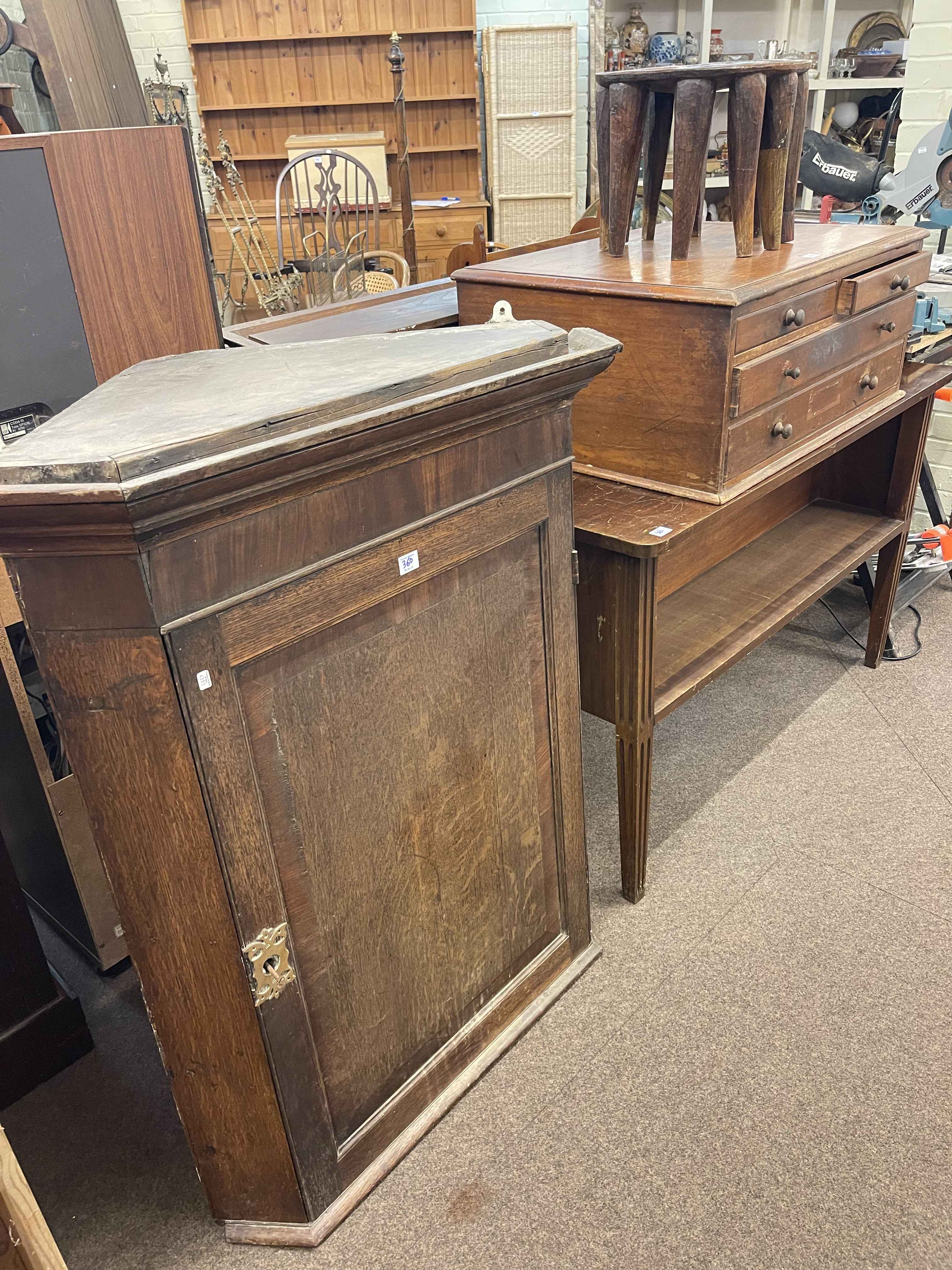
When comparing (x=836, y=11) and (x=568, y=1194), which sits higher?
(x=836, y=11)

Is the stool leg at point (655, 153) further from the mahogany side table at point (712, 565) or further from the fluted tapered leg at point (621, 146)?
the mahogany side table at point (712, 565)

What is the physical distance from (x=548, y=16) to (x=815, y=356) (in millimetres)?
4467

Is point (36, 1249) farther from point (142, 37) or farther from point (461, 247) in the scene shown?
point (142, 37)

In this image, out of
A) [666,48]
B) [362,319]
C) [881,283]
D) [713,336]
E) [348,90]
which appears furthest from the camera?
[348,90]

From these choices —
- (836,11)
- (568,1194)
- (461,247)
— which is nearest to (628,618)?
(568,1194)

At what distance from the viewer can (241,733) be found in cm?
89

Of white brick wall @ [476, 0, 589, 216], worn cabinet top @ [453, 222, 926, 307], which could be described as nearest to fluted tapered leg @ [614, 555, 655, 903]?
worn cabinet top @ [453, 222, 926, 307]

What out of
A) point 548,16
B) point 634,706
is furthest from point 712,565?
point 548,16

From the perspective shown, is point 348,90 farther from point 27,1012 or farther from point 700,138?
point 27,1012

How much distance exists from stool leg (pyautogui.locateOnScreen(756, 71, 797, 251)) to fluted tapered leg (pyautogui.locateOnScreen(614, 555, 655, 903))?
0.62 metres

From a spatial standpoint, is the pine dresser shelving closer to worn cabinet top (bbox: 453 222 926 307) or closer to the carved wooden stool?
worn cabinet top (bbox: 453 222 926 307)

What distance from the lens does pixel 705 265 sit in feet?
4.68

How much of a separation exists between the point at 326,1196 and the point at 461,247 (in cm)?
260

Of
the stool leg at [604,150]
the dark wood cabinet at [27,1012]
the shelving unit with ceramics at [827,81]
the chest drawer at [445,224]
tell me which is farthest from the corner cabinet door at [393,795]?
the chest drawer at [445,224]
